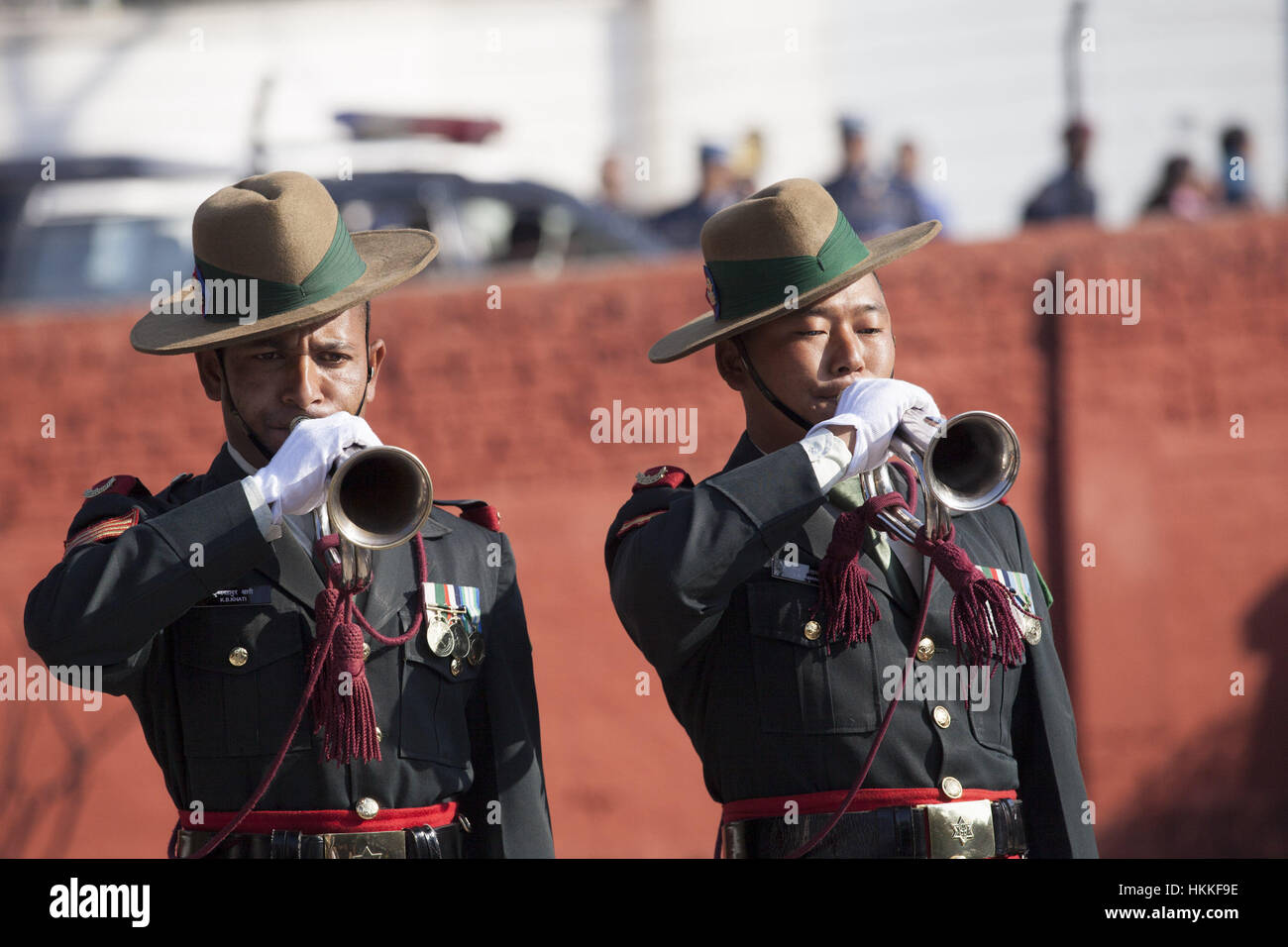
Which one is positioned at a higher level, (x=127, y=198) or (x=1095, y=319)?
(x=127, y=198)

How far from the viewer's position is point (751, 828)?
341cm

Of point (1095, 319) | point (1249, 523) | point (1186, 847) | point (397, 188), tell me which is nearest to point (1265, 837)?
point (1186, 847)

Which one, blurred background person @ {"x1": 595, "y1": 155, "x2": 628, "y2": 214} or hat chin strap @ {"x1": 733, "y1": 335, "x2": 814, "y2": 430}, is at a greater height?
blurred background person @ {"x1": 595, "y1": 155, "x2": 628, "y2": 214}

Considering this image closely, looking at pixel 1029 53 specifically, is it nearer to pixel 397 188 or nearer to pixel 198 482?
pixel 397 188

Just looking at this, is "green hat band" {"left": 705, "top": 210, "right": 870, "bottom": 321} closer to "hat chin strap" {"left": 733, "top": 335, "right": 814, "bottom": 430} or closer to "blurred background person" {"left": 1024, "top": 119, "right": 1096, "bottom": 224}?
"hat chin strap" {"left": 733, "top": 335, "right": 814, "bottom": 430}

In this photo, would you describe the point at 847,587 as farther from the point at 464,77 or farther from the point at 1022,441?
the point at 464,77

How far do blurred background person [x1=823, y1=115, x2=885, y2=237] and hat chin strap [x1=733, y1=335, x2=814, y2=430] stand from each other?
5.46 metres

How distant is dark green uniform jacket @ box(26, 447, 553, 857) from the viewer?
124 inches

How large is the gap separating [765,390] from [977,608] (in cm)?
59

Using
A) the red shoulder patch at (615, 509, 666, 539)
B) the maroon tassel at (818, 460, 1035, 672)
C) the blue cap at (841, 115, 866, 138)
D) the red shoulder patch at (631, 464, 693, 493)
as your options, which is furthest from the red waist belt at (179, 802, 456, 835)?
the blue cap at (841, 115, 866, 138)

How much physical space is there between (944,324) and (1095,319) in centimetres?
65

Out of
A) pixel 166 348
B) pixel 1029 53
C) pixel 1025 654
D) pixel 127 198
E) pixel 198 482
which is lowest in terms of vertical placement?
pixel 1025 654

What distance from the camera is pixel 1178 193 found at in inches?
365
